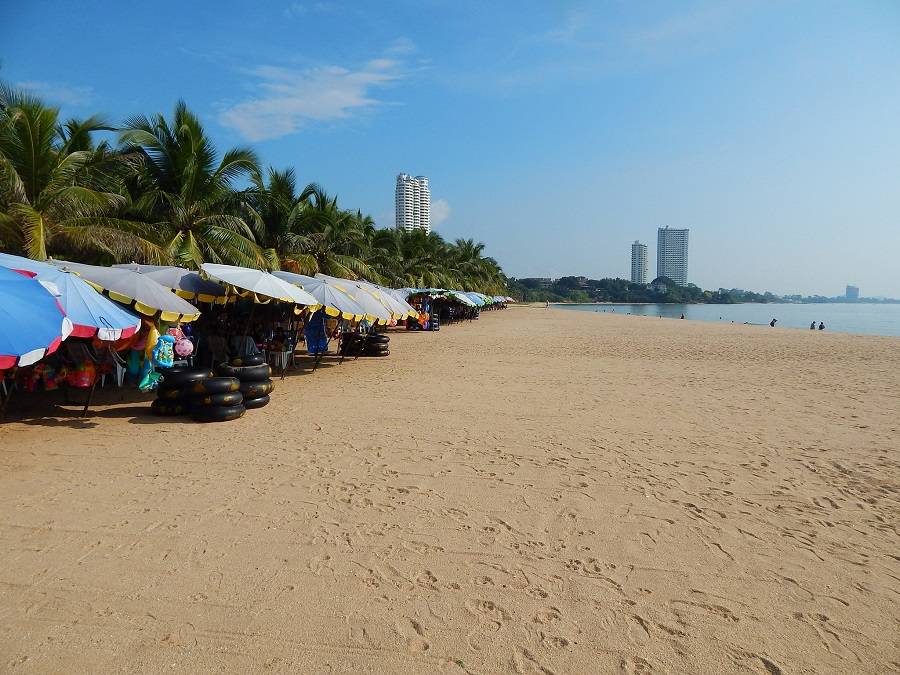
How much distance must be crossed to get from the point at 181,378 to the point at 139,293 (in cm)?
161

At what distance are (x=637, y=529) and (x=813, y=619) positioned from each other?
1.42 meters

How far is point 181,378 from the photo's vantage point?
7832 millimetres

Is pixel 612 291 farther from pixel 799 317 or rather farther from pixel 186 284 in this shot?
pixel 186 284

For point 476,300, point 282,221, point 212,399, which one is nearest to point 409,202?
point 476,300

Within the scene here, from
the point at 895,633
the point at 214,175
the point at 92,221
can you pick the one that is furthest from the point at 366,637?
the point at 214,175

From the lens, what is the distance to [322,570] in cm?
381

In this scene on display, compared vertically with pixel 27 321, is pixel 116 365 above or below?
below

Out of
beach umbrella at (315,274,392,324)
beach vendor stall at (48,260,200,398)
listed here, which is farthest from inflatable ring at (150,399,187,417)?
beach umbrella at (315,274,392,324)

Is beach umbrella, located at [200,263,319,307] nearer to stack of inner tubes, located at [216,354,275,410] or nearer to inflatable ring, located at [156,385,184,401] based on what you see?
stack of inner tubes, located at [216,354,275,410]

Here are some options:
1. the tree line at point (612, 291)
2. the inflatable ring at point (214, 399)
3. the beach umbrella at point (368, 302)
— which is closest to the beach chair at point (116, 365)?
the inflatable ring at point (214, 399)

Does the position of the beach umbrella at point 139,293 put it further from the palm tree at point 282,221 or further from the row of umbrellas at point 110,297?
the palm tree at point 282,221

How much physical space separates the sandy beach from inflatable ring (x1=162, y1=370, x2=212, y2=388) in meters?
0.61

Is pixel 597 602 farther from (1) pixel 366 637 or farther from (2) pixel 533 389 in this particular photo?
(2) pixel 533 389

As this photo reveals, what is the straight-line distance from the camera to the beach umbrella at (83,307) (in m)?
6.72
